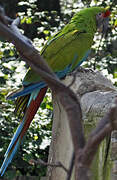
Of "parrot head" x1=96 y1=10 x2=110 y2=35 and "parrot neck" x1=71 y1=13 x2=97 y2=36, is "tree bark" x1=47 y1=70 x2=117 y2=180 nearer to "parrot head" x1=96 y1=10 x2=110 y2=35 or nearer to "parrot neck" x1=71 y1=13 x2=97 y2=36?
"parrot neck" x1=71 y1=13 x2=97 y2=36

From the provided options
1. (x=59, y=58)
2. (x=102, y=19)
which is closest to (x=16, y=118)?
(x=59, y=58)

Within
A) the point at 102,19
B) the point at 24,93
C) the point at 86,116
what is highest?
the point at 102,19

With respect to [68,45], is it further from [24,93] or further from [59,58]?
[24,93]

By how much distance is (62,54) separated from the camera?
6.56 feet

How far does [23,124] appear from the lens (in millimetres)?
1697

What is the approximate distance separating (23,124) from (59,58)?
49 cm

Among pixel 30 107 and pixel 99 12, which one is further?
pixel 99 12

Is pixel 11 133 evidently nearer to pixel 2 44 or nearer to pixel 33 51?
pixel 2 44

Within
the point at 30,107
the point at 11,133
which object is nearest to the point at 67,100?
the point at 30,107

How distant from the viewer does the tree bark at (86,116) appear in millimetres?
1303

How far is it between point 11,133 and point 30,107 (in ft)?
2.02

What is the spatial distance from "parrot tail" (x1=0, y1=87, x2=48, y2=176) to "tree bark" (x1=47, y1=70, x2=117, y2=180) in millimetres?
122

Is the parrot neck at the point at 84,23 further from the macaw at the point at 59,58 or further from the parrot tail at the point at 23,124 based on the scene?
the parrot tail at the point at 23,124

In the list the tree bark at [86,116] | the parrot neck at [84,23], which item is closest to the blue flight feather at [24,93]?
the tree bark at [86,116]
